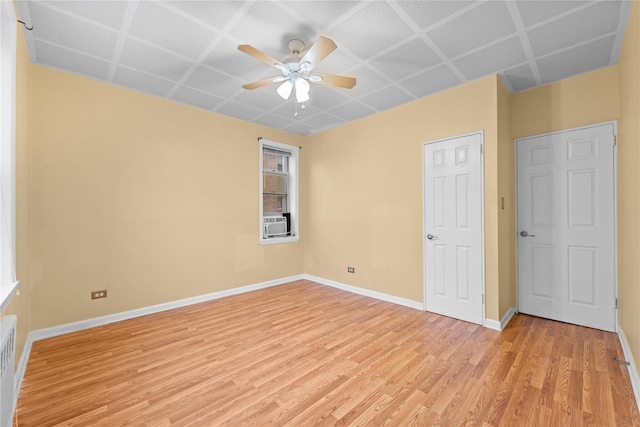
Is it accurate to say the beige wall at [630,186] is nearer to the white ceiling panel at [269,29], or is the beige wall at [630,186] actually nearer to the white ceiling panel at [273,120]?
the white ceiling panel at [269,29]

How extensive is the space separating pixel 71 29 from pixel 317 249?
13.7 feet

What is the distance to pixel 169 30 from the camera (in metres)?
2.31

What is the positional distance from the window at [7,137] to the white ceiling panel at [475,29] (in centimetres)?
314

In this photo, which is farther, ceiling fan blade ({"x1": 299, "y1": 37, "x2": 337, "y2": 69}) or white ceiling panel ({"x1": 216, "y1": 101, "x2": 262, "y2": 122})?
white ceiling panel ({"x1": 216, "y1": 101, "x2": 262, "y2": 122})

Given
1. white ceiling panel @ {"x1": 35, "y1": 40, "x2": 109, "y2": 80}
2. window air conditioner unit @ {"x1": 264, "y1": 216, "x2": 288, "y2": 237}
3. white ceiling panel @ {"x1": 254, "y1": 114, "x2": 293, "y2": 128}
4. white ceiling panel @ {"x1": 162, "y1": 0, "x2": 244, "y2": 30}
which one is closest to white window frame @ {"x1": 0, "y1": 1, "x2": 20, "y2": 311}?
white ceiling panel @ {"x1": 35, "y1": 40, "x2": 109, "y2": 80}

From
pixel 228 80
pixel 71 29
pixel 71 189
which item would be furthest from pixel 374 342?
pixel 71 29

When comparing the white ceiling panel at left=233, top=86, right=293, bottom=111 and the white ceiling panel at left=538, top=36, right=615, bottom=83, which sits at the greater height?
the white ceiling panel at left=233, top=86, right=293, bottom=111

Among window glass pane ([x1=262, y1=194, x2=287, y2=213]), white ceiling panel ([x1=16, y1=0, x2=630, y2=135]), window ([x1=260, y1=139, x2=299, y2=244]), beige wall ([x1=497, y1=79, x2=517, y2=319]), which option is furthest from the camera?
window glass pane ([x1=262, y1=194, x2=287, y2=213])

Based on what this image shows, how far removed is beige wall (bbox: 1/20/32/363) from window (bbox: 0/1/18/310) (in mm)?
275

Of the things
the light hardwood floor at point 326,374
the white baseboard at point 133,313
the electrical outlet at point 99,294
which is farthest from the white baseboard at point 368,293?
the electrical outlet at point 99,294

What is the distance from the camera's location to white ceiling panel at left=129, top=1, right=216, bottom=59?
2.12 meters

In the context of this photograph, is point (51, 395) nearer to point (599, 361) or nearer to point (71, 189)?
point (71, 189)

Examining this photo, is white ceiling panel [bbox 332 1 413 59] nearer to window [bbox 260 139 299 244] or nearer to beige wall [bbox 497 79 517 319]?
beige wall [bbox 497 79 517 319]

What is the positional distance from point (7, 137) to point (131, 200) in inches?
61.5
